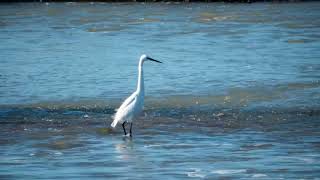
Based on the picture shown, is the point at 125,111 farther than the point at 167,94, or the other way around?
the point at 167,94

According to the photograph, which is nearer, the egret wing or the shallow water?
the shallow water

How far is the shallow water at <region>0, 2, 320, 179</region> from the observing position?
1136 cm

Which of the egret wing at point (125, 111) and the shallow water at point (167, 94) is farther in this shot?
the egret wing at point (125, 111)

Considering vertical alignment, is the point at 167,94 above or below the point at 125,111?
below

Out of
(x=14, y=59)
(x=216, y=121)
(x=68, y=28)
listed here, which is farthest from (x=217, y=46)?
(x=216, y=121)

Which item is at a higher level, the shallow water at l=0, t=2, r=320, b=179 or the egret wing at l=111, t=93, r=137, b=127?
the egret wing at l=111, t=93, r=137, b=127

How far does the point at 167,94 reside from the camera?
1814cm

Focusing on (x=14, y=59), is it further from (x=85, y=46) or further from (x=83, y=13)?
(x=83, y=13)

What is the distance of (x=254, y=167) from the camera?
10.8 metres

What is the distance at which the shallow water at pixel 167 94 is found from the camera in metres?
11.4

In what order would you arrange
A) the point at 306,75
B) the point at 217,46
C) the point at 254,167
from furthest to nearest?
the point at 217,46
the point at 306,75
the point at 254,167

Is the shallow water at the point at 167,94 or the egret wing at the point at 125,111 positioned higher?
the egret wing at the point at 125,111

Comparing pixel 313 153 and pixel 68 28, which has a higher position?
pixel 313 153

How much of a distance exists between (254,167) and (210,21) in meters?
22.1
